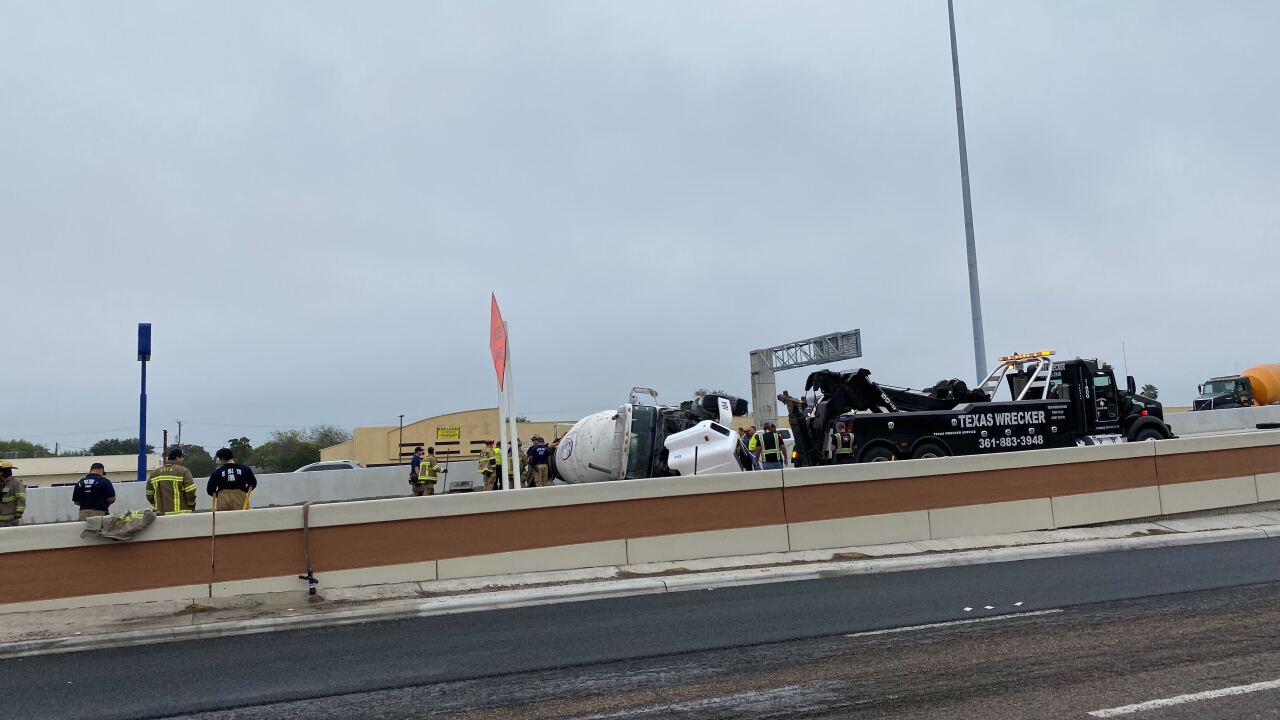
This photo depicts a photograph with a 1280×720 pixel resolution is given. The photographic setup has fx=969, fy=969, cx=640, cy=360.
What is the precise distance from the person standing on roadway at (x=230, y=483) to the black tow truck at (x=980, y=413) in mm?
9554

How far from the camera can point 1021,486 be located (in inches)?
547

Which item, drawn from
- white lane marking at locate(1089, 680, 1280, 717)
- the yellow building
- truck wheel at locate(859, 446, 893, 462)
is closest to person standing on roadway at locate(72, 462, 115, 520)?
truck wheel at locate(859, 446, 893, 462)

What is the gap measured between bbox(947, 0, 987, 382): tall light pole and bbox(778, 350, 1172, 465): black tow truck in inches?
203

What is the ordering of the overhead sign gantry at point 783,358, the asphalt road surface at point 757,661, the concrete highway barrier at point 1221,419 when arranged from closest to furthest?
the asphalt road surface at point 757,661, the concrete highway barrier at point 1221,419, the overhead sign gantry at point 783,358

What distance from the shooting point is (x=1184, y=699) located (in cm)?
555

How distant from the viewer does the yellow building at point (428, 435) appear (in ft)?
191

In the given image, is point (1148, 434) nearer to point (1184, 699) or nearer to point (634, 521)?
point (634, 521)

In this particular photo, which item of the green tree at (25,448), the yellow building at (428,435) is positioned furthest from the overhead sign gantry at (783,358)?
the green tree at (25,448)

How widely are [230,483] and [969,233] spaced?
65.6 feet

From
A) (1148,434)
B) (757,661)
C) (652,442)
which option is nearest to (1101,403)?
(1148,434)

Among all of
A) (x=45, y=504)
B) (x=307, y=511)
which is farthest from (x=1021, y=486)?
(x=45, y=504)

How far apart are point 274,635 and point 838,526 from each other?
7090 millimetres

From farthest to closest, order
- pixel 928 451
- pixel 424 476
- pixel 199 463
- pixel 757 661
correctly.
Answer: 1. pixel 199 463
2. pixel 424 476
3. pixel 928 451
4. pixel 757 661

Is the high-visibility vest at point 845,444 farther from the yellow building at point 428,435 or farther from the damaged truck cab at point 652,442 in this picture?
the yellow building at point 428,435
